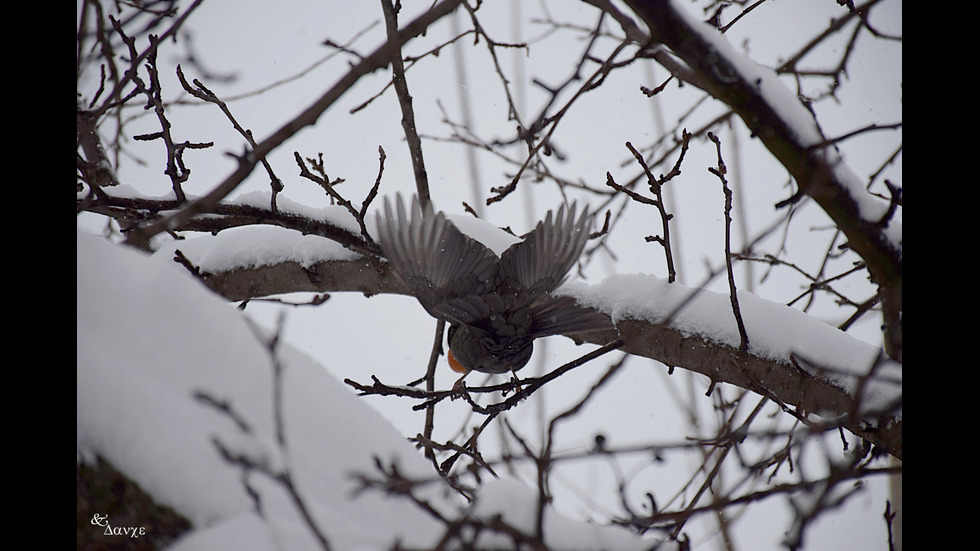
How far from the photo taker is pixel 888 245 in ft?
3.91

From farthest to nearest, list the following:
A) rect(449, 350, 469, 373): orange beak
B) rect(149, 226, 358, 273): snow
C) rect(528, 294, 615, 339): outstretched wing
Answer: rect(449, 350, 469, 373): orange beak < rect(149, 226, 358, 273): snow < rect(528, 294, 615, 339): outstretched wing

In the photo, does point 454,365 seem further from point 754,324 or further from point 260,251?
point 754,324

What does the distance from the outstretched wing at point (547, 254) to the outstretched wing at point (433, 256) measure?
0.07 meters

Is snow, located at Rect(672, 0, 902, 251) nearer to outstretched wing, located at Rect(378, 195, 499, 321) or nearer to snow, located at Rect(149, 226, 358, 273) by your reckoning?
outstretched wing, located at Rect(378, 195, 499, 321)

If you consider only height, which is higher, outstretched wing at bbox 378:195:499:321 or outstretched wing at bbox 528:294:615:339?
outstretched wing at bbox 378:195:499:321

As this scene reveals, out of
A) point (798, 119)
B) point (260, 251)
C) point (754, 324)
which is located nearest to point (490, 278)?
point (754, 324)

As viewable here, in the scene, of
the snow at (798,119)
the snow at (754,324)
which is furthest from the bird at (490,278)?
the snow at (798,119)

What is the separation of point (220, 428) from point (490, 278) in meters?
1.22

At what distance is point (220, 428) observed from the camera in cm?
88

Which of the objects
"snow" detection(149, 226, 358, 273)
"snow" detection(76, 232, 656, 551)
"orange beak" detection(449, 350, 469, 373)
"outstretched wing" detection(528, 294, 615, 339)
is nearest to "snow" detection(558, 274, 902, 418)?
"outstretched wing" detection(528, 294, 615, 339)

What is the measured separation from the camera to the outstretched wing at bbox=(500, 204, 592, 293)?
6.52 feet

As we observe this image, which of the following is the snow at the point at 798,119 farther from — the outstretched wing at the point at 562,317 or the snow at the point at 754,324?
the outstretched wing at the point at 562,317
